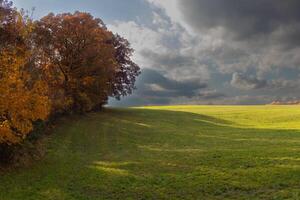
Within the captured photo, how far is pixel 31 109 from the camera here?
32281mm

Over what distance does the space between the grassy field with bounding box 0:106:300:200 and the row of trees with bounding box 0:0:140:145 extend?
4.31 m

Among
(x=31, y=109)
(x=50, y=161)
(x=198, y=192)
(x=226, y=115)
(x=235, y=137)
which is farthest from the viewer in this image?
(x=226, y=115)

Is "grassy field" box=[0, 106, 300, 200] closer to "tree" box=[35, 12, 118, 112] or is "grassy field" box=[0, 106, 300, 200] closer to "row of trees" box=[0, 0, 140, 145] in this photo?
"row of trees" box=[0, 0, 140, 145]

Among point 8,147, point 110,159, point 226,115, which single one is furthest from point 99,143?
point 226,115

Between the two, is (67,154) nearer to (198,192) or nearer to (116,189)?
(116,189)

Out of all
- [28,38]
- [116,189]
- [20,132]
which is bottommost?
[116,189]

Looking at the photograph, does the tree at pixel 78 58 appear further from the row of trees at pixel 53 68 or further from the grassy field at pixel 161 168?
the grassy field at pixel 161 168

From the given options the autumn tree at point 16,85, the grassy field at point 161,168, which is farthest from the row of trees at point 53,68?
the grassy field at point 161,168

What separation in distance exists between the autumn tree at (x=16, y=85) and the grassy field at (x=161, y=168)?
11.8 feet

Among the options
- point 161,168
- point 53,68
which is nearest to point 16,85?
point 161,168

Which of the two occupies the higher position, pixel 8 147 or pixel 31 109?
pixel 31 109

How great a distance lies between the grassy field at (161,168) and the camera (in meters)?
25.2

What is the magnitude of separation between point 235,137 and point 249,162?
1711 cm

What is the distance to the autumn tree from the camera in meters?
30.1
